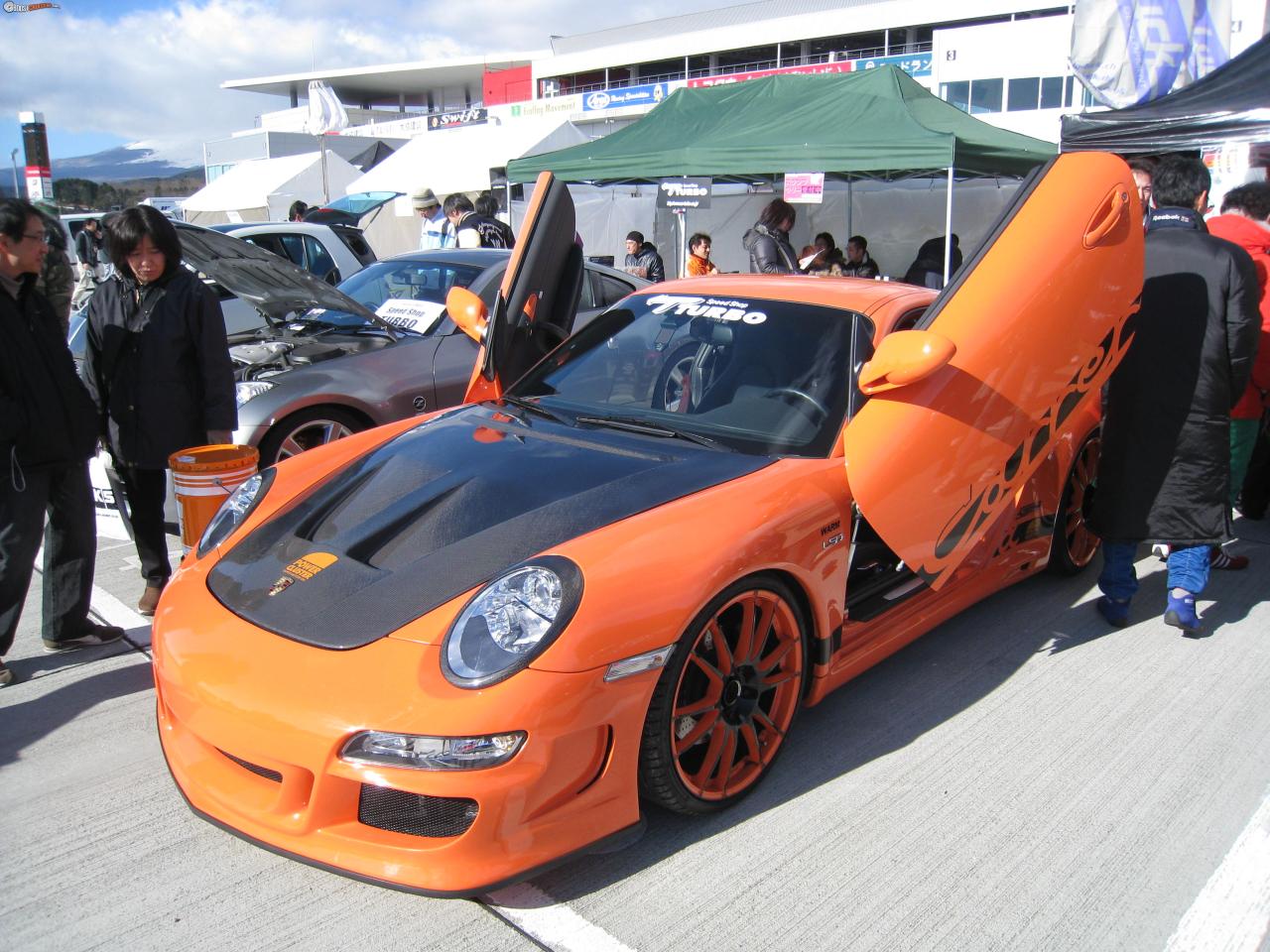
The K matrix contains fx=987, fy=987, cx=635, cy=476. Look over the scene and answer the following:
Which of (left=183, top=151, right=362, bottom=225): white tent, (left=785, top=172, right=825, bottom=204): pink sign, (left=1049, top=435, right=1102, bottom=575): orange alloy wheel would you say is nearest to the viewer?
Result: (left=1049, top=435, right=1102, bottom=575): orange alloy wheel

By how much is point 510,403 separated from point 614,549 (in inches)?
52.4

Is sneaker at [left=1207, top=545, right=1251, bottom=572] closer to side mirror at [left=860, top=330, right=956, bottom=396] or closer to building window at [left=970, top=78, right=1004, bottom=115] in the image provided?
side mirror at [left=860, top=330, right=956, bottom=396]

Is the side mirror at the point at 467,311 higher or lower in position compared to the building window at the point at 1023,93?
lower

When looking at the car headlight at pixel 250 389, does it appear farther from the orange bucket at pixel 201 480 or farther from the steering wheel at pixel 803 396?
the steering wheel at pixel 803 396

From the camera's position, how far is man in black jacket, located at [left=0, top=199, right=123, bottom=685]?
3436mm

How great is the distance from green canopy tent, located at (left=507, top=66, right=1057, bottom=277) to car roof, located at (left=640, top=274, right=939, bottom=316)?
19.3 feet

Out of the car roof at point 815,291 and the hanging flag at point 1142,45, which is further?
the hanging flag at point 1142,45

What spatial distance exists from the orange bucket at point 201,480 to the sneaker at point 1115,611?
3546 millimetres

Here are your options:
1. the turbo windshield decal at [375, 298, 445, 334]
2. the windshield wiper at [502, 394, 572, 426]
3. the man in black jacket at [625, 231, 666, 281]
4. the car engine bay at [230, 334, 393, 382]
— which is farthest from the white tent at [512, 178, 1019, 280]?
the windshield wiper at [502, 394, 572, 426]

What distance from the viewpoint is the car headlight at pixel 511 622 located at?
221cm

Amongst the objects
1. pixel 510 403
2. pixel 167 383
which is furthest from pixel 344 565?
pixel 167 383

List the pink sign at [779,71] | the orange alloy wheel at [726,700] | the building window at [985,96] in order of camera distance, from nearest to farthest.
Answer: the orange alloy wheel at [726,700]
the building window at [985,96]
the pink sign at [779,71]

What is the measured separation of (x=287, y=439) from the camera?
→ 516cm

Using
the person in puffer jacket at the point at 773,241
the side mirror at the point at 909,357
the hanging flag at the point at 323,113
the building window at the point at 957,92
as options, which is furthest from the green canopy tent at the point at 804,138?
the building window at the point at 957,92
